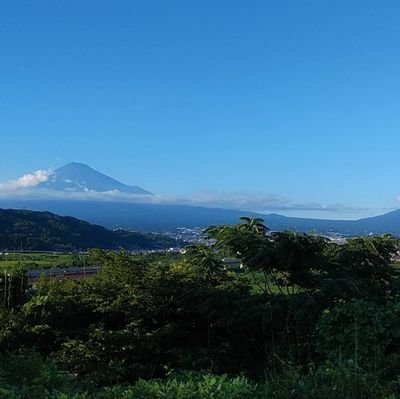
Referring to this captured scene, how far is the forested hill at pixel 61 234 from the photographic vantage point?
53.4 metres

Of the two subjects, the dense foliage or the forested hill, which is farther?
the forested hill

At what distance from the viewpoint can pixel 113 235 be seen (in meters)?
63.2

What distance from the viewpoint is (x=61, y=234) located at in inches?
2351

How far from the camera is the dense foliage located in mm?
6680

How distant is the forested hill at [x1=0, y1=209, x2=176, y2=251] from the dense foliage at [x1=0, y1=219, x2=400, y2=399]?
4290 cm

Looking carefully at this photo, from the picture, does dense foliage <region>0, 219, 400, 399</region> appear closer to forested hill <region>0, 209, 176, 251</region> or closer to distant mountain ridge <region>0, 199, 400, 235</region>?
distant mountain ridge <region>0, 199, 400, 235</region>

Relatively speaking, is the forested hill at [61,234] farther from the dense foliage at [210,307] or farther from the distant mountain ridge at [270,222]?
the dense foliage at [210,307]

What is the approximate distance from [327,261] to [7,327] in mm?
4794

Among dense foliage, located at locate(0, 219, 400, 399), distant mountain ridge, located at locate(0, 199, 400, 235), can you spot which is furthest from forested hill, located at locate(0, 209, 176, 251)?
dense foliage, located at locate(0, 219, 400, 399)

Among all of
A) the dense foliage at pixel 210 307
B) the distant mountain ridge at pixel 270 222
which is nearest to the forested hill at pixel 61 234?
the distant mountain ridge at pixel 270 222

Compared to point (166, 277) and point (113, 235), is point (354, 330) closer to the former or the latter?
point (166, 277)

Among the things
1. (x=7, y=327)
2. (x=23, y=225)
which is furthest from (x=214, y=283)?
(x=23, y=225)

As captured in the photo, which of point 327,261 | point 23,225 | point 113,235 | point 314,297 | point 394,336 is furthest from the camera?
point 113,235

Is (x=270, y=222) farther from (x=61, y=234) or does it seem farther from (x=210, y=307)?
(x=61, y=234)
